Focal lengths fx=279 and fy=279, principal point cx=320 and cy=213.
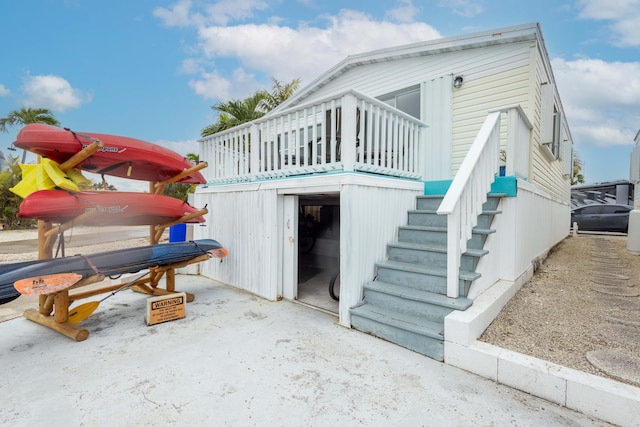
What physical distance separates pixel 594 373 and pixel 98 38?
36.6ft

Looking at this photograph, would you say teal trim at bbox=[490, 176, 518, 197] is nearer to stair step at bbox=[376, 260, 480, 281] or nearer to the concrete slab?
stair step at bbox=[376, 260, 480, 281]

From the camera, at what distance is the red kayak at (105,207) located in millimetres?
2664

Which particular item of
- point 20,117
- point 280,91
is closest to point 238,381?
point 280,91

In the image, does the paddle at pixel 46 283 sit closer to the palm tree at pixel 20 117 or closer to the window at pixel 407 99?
the window at pixel 407 99

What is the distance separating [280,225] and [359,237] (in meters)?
1.35

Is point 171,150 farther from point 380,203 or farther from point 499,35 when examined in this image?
point 499,35

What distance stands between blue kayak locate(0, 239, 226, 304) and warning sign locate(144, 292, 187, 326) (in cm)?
44

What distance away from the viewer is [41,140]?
269cm

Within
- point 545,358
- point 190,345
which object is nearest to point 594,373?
point 545,358

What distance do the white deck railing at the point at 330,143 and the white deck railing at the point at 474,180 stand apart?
1.07 m

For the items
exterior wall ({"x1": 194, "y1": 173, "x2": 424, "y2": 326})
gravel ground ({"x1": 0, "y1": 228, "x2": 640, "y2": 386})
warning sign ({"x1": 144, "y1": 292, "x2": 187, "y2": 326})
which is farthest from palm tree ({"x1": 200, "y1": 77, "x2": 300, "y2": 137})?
gravel ground ({"x1": 0, "y1": 228, "x2": 640, "y2": 386})

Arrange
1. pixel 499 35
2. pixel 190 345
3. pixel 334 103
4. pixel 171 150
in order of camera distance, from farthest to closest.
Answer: pixel 499 35, pixel 171 150, pixel 334 103, pixel 190 345

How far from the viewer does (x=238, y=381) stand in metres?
2.08

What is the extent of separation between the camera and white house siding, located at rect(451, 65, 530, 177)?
4.50 metres
